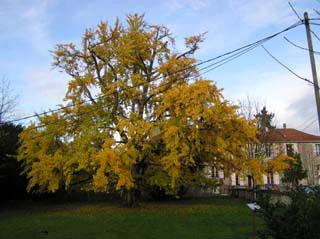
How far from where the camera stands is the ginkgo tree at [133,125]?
21719 mm

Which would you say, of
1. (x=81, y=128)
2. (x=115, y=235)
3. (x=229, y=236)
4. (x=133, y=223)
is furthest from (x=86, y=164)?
(x=229, y=236)

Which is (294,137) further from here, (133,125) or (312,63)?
(312,63)

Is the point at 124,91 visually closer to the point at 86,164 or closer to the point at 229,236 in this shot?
the point at 86,164

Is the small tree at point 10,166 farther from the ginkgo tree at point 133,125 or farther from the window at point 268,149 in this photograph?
the window at point 268,149

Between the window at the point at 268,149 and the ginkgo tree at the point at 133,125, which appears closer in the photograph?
the ginkgo tree at the point at 133,125

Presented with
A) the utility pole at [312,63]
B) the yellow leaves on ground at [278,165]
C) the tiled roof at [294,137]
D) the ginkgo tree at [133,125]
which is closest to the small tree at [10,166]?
the ginkgo tree at [133,125]

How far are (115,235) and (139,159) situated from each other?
1180 centimetres

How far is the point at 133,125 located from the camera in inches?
883

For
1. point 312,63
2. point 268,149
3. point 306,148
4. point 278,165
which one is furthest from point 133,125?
point 306,148

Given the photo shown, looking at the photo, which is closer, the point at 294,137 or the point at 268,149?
the point at 268,149

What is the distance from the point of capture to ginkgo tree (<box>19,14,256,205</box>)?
2172 centimetres

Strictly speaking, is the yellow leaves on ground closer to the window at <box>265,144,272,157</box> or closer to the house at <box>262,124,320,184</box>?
the window at <box>265,144,272,157</box>

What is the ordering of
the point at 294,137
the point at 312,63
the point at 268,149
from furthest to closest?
1. the point at 294,137
2. the point at 268,149
3. the point at 312,63

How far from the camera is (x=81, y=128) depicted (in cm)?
2392
